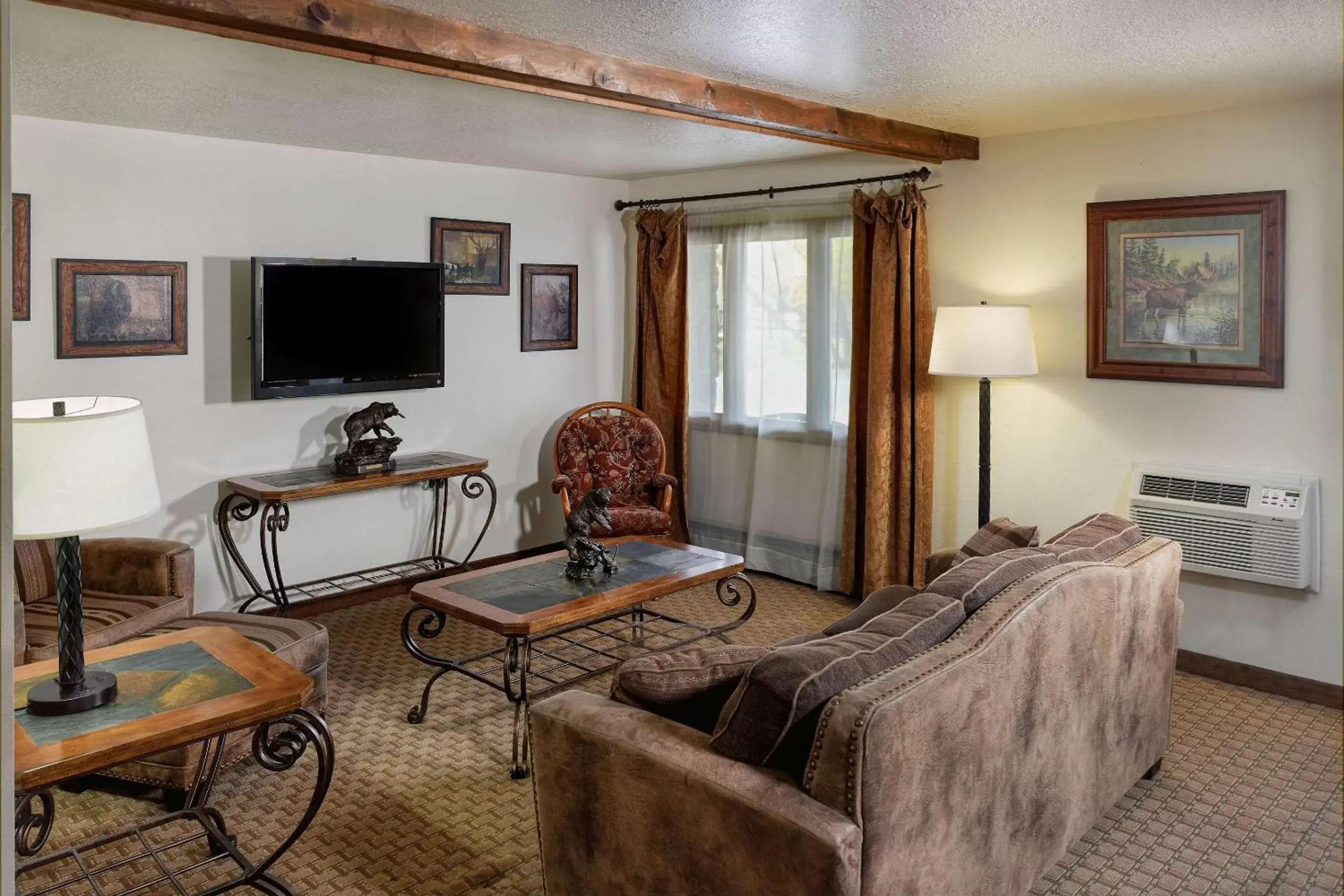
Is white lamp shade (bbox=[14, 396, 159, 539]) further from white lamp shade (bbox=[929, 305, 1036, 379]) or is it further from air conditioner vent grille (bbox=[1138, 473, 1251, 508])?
air conditioner vent grille (bbox=[1138, 473, 1251, 508])

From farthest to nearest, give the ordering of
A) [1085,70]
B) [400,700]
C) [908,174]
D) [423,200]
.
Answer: [423,200] → [908,174] → [400,700] → [1085,70]

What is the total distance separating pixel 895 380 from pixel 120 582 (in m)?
3.67

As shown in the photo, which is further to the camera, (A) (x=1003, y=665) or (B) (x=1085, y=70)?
(B) (x=1085, y=70)

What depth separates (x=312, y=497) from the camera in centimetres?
494

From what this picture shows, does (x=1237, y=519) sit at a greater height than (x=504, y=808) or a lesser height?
greater

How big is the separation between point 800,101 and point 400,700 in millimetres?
2891

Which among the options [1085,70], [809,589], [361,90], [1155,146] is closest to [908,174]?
[1155,146]

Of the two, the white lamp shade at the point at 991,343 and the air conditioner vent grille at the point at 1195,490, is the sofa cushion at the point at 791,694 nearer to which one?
the white lamp shade at the point at 991,343

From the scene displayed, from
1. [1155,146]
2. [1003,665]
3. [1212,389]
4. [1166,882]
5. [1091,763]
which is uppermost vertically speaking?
[1155,146]

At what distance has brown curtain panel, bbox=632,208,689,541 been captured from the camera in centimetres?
630

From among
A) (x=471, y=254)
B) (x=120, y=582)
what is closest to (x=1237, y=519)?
(x=471, y=254)

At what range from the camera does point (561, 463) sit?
5891 mm

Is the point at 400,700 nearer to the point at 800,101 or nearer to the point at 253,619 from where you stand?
the point at 253,619

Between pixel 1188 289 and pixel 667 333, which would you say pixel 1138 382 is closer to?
pixel 1188 289
